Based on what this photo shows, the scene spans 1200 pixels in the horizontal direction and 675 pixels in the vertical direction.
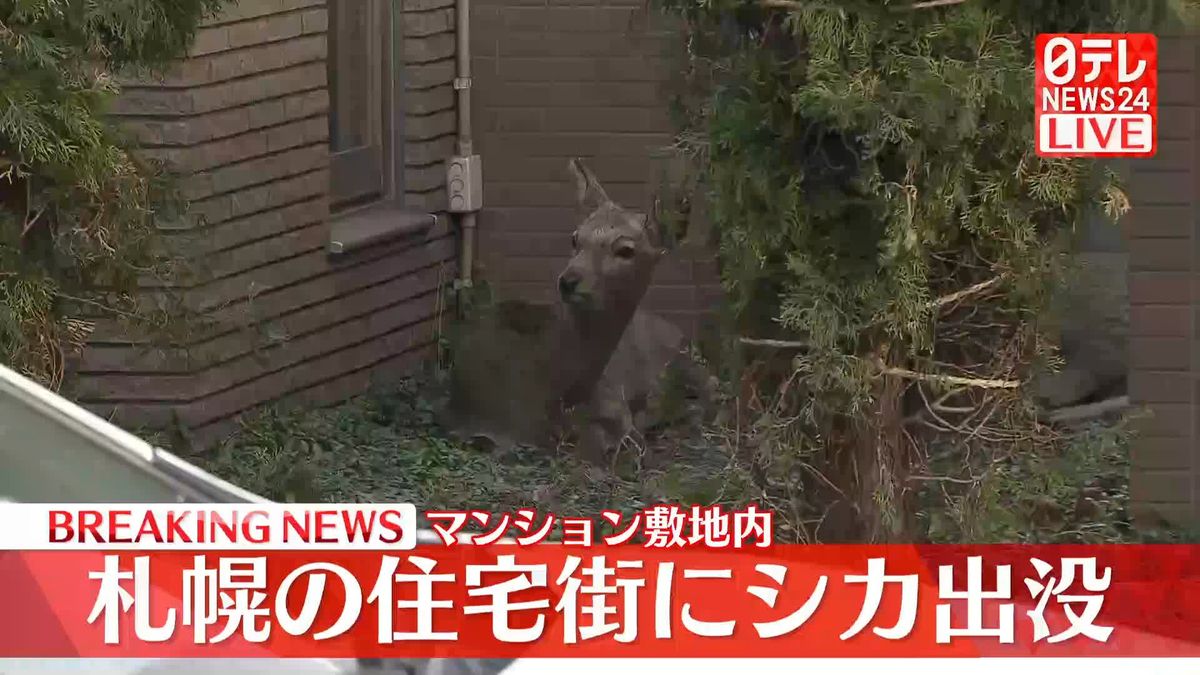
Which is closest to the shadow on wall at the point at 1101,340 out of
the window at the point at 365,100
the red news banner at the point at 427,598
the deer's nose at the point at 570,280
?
the deer's nose at the point at 570,280

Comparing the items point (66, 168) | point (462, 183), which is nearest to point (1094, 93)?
point (66, 168)

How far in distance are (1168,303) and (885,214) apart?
1914mm

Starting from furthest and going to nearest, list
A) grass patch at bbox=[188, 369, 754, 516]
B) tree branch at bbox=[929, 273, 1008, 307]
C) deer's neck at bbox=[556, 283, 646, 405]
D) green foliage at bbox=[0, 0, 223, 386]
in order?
deer's neck at bbox=[556, 283, 646, 405]
grass patch at bbox=[188, 369, 754, 516]
green foliage at bbox=[0, 0, 223, 386]
tree branch at bbox=[929, 273, 1008, 307]

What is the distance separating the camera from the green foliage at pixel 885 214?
3994mm

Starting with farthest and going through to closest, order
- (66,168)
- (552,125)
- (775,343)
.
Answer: (552,125) → (66,168) → (775,343)

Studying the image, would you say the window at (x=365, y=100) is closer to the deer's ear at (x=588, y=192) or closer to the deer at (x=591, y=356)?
the deer at (x=591, y=356)

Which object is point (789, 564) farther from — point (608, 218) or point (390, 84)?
point (390, 84)

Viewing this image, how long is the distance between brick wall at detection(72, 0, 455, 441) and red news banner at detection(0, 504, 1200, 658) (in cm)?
307

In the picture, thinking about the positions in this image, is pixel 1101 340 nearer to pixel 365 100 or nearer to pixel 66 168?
pixel 365 100

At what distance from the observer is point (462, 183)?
848cm

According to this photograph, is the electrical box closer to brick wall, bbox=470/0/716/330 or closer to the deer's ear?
brick wall, bbox=470/0/716/330

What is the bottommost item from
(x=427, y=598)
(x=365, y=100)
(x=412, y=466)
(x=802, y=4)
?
(x=412, y=466)

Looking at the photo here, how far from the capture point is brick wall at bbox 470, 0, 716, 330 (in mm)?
8516

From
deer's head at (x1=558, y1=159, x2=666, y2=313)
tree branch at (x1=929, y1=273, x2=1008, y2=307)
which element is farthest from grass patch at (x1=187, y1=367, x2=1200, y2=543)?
deer's head at (x1=558, y1=159, x2=666, y2=313)
